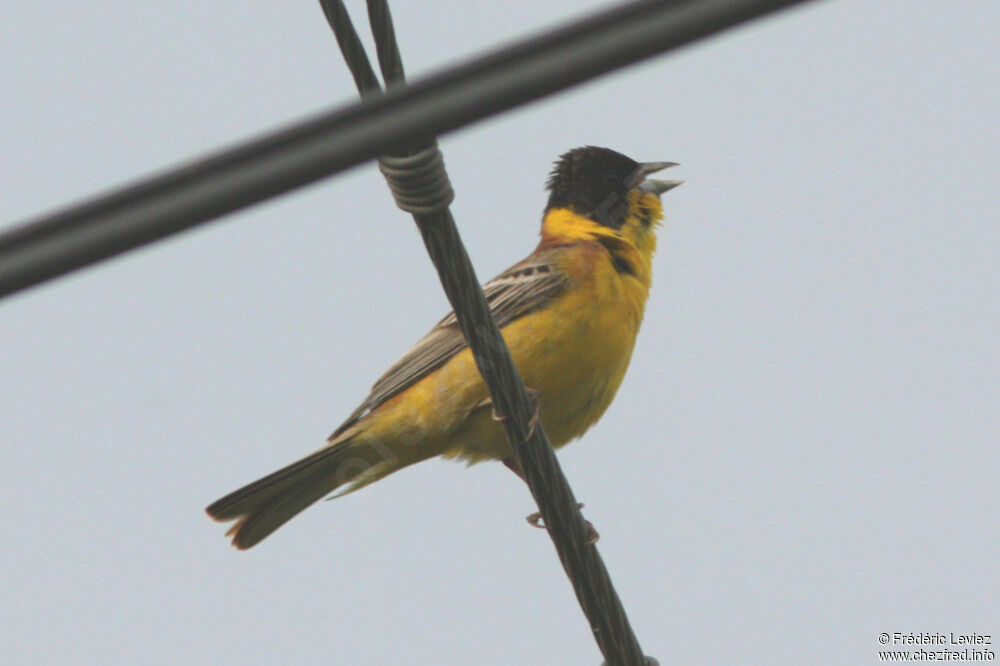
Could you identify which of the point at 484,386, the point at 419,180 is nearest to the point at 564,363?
the point at 484,386

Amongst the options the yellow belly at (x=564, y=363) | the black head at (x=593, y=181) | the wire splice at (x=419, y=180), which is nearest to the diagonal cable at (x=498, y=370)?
the wire splice at (x=419, y=180)

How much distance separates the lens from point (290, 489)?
5969 millimetres

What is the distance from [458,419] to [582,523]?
1.81 metres

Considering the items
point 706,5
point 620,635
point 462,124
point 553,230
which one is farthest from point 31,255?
point 553,230

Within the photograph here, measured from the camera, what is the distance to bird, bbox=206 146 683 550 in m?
5.73

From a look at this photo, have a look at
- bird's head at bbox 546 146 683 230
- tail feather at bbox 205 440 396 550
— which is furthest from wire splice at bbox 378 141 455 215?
bird's head at bbox 546 146 683 230

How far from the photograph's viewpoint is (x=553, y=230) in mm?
7023

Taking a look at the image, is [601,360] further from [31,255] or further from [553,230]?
[31,255]

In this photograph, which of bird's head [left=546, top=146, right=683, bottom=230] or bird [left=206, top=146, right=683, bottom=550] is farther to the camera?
bird's head [left=546, top=146, right=683, bottom=230]

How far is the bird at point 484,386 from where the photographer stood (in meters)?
5.73

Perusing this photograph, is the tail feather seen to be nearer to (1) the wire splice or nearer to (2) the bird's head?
(2) the bird's head

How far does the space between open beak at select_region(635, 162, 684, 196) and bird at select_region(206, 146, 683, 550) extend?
31.0 inches

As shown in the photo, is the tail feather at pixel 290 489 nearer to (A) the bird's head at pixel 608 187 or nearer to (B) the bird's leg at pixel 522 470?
(B) the bird's leg at pixel 522 470

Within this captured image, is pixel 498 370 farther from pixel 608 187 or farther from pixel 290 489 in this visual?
pixel 608 187
